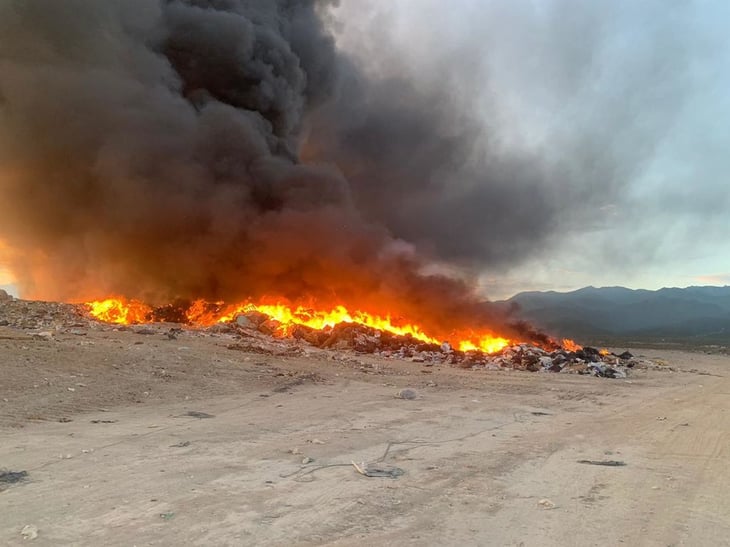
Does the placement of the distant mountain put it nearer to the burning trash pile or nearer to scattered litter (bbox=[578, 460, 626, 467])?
the burning trash pile

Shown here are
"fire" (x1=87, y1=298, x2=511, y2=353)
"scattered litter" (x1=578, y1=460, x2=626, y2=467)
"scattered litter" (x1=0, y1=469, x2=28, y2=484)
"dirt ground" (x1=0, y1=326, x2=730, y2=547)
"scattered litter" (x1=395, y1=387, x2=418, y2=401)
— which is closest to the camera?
"dirt ground" (x1=0, y1=326, x2=730, y2=547)

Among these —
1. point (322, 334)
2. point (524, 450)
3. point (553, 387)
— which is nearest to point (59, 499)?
point (524, 450)

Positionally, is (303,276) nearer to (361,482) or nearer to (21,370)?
(21,370)

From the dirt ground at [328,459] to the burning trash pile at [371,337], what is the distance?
22.2 feet

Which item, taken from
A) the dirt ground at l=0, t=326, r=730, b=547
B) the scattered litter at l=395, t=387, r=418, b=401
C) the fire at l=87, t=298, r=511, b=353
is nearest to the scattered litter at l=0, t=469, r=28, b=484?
the dirt ground at l=0, t=326, r=730, b=547

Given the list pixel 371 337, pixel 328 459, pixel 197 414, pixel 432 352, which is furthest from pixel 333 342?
pixel 328 459

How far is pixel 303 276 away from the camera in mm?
27062

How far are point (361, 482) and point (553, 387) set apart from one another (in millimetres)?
10740

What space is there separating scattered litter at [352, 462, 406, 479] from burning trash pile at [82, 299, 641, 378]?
13.9 metres

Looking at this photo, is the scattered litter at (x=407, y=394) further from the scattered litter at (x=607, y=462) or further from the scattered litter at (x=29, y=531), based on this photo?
the scattered litter at (x=29, y=531)

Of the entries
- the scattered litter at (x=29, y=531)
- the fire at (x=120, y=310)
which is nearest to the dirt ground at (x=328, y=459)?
the scattered litter at (x=29, y=531)

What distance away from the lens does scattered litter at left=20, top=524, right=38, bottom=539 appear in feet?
13.0

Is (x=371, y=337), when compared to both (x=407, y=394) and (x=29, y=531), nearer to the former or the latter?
(x=407, y=394)

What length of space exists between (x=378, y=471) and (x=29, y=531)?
3.34 m
